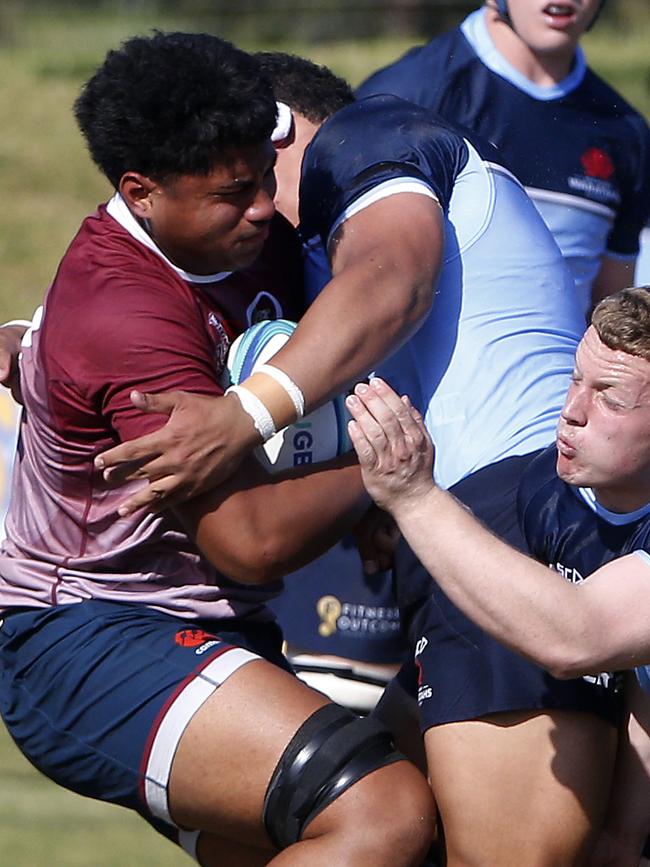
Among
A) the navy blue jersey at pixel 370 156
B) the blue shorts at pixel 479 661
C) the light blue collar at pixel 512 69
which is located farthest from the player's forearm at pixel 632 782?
the light blue collar at pixel 512 69

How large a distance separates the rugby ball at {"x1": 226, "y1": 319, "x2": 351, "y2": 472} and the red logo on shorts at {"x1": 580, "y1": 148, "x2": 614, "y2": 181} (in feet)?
6.43

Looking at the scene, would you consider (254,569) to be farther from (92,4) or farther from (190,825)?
(92,4)

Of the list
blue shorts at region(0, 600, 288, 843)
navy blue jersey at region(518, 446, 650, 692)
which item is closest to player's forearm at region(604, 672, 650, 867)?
navy blue jersey at region(518, 446, 650, 692)

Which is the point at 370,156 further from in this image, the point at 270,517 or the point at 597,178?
the point at 597,178

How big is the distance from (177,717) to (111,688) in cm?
17

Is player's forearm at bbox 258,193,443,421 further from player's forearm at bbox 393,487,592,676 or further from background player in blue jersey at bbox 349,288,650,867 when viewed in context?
player's forearm at bbox 393,487,592,676

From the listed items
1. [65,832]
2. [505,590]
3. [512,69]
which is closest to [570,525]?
[505,590]

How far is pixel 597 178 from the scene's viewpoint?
17.0 feet

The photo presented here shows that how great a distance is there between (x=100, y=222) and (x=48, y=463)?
20.1 inches

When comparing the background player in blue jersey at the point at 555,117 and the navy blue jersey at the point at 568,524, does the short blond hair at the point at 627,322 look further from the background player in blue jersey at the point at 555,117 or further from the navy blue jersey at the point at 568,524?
the background player in blue jersey at the point at 555,117

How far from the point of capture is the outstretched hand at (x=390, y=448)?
9.57 ft

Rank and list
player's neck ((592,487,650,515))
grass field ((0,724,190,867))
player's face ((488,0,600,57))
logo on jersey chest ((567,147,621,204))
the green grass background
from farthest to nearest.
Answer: the green grass background < grass field ((0,724,190,867)) < player's face ((488,0,600,57)) < logo on jersey chest ((567,147,621,204)) < player's neck ((592,487,650,515))

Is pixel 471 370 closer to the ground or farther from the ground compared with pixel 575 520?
farther from the ground

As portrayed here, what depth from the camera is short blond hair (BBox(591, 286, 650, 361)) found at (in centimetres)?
299
